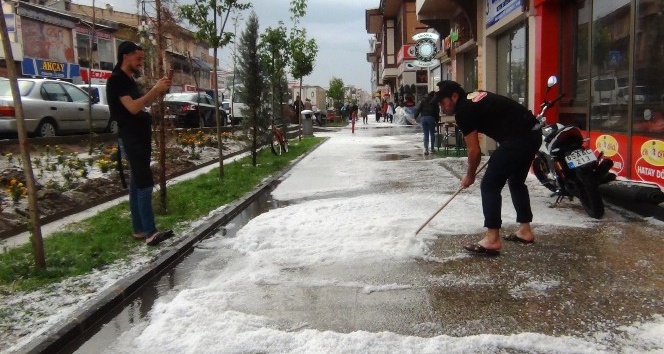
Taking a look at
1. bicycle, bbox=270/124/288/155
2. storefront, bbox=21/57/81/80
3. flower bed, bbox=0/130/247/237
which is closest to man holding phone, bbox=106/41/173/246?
flower bed, bbox=0/130/247/237

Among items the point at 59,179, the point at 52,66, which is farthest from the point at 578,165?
the point at 52,66

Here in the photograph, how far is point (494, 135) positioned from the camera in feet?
17.8

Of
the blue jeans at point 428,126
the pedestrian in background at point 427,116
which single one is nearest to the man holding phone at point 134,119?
the pedestrian in background at point 427,116

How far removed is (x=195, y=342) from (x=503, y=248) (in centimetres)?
318

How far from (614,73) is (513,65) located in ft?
15.5

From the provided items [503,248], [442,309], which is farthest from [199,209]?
[442,309]

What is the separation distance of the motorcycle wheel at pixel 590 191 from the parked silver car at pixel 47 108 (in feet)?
36.0

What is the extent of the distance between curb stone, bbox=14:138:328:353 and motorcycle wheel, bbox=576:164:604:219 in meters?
4.27

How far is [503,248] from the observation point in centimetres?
551

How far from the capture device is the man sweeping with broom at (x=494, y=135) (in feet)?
17.3

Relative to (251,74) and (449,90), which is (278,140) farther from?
(449,90)

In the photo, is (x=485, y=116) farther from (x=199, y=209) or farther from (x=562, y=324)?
(x=199, y=209)

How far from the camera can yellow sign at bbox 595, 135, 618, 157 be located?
766cm

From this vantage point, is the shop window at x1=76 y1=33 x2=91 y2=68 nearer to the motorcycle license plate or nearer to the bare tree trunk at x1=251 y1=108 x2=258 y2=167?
the bare tree trunk at x1=251 y1=108 x2=258 y2=167
